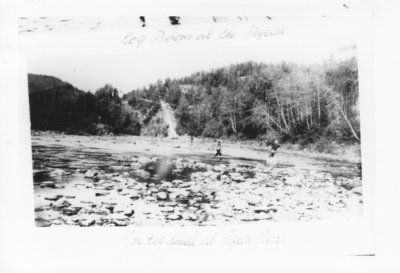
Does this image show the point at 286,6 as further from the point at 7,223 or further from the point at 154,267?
the point at 7,223

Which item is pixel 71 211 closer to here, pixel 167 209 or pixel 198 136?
pixel 167 209

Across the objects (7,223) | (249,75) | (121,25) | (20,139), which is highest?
(121,25)

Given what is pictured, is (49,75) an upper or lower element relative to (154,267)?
upper

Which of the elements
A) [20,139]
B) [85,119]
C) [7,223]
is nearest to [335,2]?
[85,119]

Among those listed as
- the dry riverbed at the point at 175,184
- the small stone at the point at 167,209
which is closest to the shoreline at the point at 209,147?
the dry riverbed at the point at 175,184

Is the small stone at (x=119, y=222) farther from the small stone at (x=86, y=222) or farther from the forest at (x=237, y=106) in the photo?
the forest at (x=237, y=106)

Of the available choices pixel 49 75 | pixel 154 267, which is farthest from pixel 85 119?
pixel 154 267
